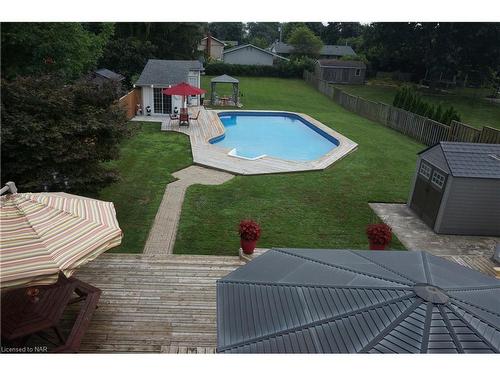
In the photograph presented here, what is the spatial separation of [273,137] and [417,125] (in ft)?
26.4

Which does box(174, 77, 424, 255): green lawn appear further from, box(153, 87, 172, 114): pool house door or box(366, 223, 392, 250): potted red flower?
box(153, 87, 172, 114): pool house door

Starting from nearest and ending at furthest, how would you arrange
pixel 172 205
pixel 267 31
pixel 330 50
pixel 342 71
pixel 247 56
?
pixel 172 205
pixel 342 71
pixel 247 56
pixel 330 50
pixel 267 31

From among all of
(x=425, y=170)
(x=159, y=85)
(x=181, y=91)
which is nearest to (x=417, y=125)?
(x=425, y=170)

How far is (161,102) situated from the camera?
22891 mm

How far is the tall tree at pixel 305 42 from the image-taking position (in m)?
52.2

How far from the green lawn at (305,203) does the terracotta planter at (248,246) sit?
61cm

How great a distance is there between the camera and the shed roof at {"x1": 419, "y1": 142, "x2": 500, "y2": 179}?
9469 millimetres

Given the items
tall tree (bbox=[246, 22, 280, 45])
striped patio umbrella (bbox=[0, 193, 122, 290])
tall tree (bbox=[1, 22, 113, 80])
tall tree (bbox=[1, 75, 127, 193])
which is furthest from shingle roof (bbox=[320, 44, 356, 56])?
striped patio umbrella (bbox=[0, 193, 122, 290])

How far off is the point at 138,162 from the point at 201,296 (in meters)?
9.08

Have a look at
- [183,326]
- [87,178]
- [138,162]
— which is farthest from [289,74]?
[183,326]

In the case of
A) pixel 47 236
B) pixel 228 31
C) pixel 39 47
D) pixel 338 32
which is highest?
pixel 338 32

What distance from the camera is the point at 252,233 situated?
302 inches

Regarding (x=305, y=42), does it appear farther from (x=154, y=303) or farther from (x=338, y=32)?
(x=154, y=303)

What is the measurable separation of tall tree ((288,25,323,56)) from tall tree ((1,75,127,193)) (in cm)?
4801
